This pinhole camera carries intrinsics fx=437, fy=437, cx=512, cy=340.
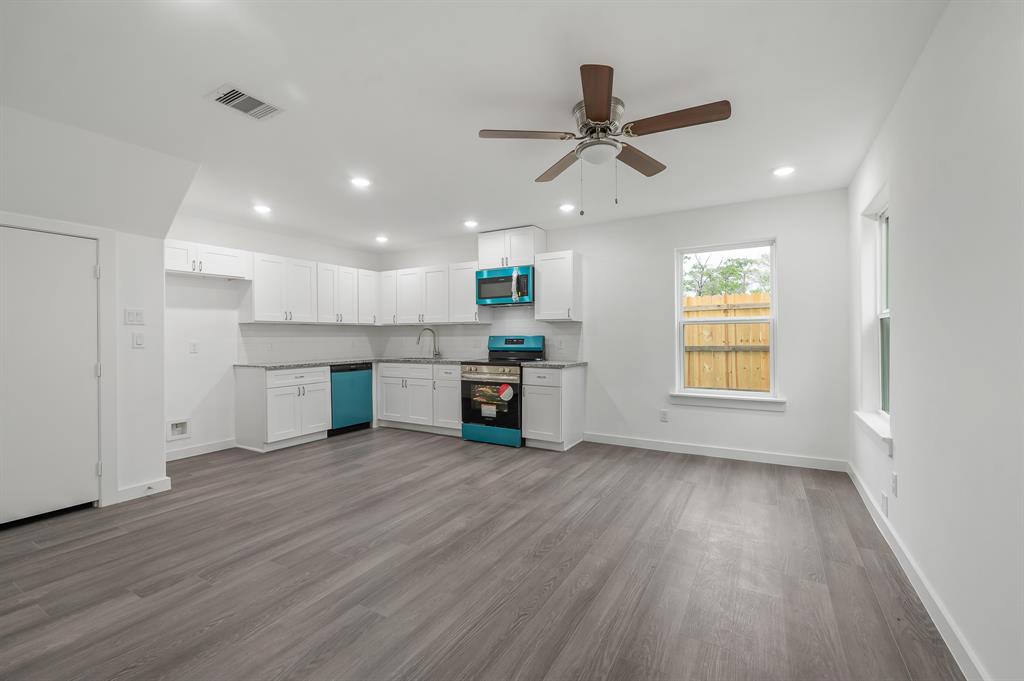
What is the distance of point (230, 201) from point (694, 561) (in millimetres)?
4892

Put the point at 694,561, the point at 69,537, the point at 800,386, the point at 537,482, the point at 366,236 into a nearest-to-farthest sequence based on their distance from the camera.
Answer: the point at 694,561 → the point at 69,537 → the point at 537,482 → the point at 800,386 → the point at 366,236

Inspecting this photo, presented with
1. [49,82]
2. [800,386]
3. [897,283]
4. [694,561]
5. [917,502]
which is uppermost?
[49,82]

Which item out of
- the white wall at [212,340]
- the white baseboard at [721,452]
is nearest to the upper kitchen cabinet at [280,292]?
the white wall at [212,340]

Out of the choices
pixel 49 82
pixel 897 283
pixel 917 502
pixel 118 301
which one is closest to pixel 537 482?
pixel 917 502

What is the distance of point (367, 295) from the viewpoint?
627 centimetres

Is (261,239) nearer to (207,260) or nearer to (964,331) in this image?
(207,260)

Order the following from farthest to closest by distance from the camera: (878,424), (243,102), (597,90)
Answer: (878,424), (243,102), (597,90)

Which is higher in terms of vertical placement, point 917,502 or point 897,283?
point 897,283

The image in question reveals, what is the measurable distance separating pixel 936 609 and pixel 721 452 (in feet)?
8.56

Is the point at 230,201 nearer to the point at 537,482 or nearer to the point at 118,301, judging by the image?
the point at 118,301

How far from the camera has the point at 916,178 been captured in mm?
2148

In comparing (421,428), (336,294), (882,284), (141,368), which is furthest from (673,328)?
(141,368)

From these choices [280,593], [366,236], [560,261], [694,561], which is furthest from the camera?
[366,236]

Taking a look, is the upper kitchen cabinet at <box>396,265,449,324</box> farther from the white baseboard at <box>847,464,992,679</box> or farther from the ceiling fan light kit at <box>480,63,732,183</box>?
the white baseboard at <box>847,464,992,679</box>
